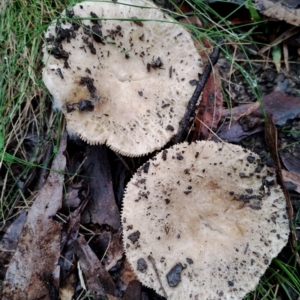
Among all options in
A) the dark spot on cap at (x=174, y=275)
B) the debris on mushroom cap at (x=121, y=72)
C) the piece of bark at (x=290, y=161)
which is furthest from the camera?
the piece of bark at (x=290, y=161)

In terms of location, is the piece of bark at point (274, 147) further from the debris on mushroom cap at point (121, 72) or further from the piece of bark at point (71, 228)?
the piece of bark at point (71, 228)

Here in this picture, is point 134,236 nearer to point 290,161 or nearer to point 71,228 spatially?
point 71,228

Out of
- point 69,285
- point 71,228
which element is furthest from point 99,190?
point 69,285

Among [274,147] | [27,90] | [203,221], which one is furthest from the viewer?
[27,90]

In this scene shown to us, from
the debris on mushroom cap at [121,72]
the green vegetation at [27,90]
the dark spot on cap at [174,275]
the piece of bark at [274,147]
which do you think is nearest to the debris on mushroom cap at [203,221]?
the dark spot on cap at [174,275]

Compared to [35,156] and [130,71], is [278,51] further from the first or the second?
[35,156]

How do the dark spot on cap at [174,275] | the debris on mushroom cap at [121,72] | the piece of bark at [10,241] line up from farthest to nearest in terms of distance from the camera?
the piece of bark at [10,241] < the debris on mushroom cap at [121,72] < the dark spot on cap at [174,275]
